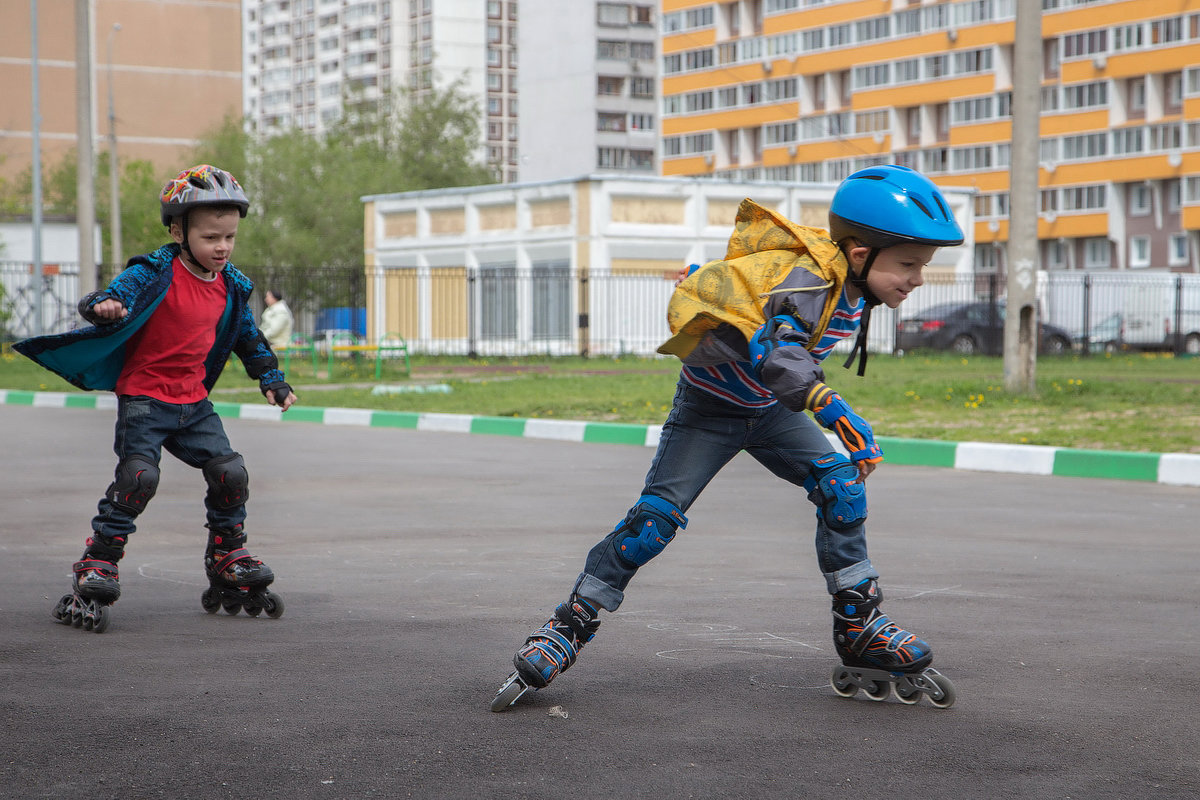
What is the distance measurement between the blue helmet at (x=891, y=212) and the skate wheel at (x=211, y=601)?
2677 millimetres

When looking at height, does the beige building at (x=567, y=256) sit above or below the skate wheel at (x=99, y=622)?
above

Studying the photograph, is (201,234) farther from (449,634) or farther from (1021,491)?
(1021,491)

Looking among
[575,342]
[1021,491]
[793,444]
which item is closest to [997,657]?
[793,444]

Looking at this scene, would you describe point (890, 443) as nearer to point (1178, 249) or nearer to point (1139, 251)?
point (1178, 249)

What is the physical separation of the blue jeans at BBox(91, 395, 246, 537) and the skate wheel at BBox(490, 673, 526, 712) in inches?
68.6

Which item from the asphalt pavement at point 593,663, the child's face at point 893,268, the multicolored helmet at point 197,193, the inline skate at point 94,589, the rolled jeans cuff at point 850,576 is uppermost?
the multicolored helmet at point 197,193

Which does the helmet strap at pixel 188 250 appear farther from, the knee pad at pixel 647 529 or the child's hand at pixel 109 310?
Answer: the knee pad at pixel 647 529

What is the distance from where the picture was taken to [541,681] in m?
3.94

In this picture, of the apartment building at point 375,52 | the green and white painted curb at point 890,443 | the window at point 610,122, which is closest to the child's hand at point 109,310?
the green and white painted curb at point 890,443

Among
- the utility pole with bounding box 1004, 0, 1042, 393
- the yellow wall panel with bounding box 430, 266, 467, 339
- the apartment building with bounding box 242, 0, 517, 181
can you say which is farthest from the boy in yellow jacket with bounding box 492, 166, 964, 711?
the apartment building with bounding box 242, 0, 517, 181

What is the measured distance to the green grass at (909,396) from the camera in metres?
13.1

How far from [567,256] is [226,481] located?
30257 mm

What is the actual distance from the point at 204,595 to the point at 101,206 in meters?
57.5

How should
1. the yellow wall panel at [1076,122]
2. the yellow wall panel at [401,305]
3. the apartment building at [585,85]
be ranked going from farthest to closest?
the apartment building at [585,85]
the yellow wall panel at [1076,122]
the yellow wall panel at [401,305]
